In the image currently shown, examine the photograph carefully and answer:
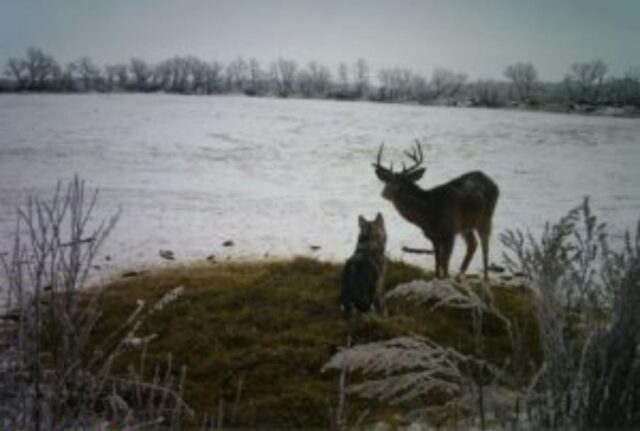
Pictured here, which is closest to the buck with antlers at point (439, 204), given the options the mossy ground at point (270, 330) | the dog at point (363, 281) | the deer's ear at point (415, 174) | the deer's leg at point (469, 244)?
the deer's ear at point (415, 174)

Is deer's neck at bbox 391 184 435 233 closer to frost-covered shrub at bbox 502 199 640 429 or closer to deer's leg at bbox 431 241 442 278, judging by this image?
deer's leg at bbox 431 241 442 278

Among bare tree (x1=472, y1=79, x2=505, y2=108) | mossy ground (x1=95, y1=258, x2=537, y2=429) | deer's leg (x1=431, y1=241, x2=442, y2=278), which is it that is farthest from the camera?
bare tree (x1=472, y1=79, x2=505, y2=108)

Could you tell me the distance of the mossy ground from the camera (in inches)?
196

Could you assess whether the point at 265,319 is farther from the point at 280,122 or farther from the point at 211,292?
the point at 280,122

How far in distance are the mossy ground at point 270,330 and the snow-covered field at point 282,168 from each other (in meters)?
1.52

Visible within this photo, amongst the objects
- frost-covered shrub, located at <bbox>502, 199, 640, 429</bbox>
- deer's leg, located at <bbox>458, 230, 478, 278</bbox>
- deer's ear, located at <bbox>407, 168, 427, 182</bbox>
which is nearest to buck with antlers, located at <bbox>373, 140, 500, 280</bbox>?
deer's ear, located at <bbox>407, 168, 427, 182</bbox>

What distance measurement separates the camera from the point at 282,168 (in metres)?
17.3

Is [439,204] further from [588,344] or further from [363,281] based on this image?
[588,344]

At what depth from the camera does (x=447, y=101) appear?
31922 mm

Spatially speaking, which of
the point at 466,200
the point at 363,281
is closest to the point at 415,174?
the point at 466,200

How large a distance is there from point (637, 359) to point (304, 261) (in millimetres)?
6416

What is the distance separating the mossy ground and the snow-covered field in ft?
4.97

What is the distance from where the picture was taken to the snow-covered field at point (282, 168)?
36.2 feet

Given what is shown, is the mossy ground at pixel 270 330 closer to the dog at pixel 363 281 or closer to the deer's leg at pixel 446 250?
the dog at pixel 363 281
